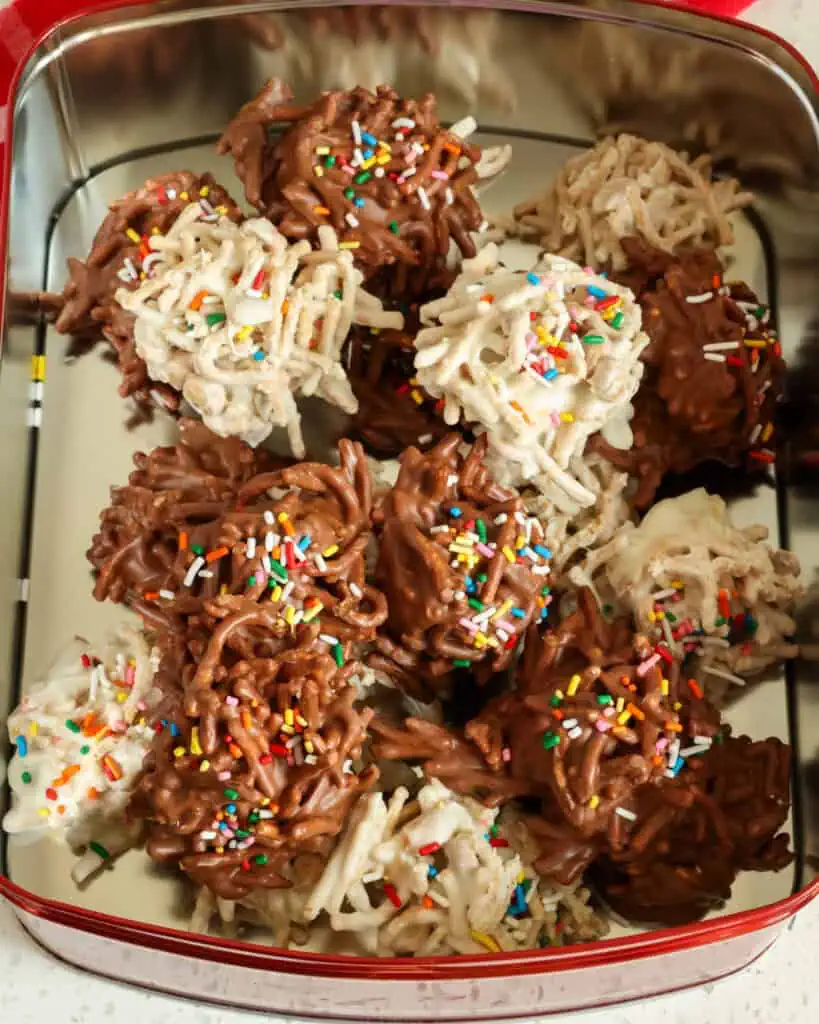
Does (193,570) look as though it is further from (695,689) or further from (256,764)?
(695,689)

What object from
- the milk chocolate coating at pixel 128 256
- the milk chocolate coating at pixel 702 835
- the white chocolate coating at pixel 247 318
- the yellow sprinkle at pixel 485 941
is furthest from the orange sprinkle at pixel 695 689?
the milk chocolate coating at pixel 128 256

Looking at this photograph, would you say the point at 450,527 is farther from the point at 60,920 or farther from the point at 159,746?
the point at 60,920

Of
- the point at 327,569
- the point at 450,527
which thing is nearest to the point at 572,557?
the point at 450,527

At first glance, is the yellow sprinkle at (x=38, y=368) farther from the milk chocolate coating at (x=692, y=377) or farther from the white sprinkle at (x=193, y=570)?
the milk chocolate coating at (x=692, y=377)

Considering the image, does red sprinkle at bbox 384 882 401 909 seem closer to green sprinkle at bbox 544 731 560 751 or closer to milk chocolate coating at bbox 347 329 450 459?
green sprinkle at bbox 544 731 560 751

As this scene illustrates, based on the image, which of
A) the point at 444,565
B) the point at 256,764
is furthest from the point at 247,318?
the point at 256,764

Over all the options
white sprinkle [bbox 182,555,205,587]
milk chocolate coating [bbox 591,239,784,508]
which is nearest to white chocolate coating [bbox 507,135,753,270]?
milk chocolate coating [bbox 591,239,784,508]
